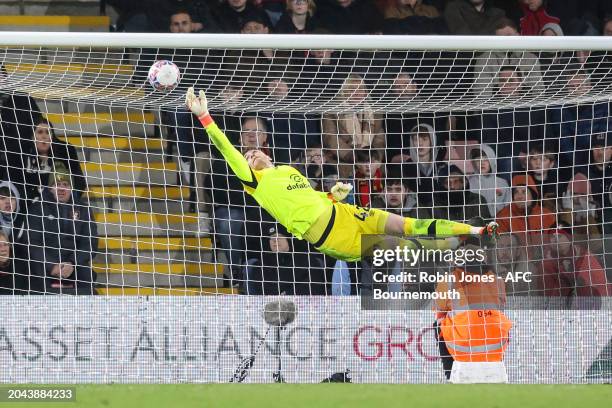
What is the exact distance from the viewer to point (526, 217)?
9500 millimetres

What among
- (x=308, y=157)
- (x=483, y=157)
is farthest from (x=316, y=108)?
(x=483, y=157)

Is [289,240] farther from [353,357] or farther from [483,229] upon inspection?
[483,229]

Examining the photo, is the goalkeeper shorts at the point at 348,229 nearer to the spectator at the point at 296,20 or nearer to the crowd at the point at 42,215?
the crowd at the point at 42,215

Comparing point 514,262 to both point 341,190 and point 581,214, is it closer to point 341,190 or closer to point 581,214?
point 581,214

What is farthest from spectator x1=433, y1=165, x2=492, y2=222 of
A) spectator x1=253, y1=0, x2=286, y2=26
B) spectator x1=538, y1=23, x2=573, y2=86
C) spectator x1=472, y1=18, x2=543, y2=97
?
spectator x1=253, y1=0, x2=286, y2=26

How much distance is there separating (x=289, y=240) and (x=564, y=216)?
2203 mm

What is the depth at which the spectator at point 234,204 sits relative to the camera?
955cm

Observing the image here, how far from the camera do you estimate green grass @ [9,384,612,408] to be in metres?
6.73

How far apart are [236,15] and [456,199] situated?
2.77 metres

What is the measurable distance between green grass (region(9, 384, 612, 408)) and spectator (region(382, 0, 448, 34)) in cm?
456

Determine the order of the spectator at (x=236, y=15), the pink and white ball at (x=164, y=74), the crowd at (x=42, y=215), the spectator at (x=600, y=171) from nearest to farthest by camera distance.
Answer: the pink and white ball at (x=164, y=74), the crowd at (x=42, y=215), the spectator at (x=600, y=171), the spectator at (x=236, y=15)

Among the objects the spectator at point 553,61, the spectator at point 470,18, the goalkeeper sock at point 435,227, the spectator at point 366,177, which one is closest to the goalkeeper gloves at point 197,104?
the spectator at point 366,177

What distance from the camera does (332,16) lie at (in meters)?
11.0

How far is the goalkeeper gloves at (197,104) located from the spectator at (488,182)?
2433mm
